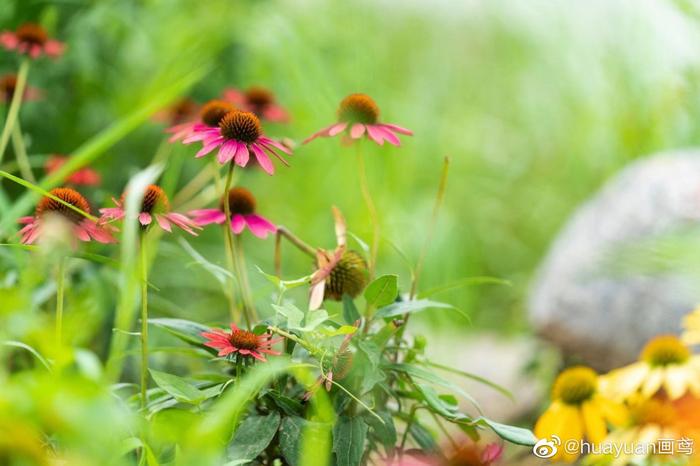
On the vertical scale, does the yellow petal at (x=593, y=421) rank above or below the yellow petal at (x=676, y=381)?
below

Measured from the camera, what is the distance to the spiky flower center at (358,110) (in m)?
0.90

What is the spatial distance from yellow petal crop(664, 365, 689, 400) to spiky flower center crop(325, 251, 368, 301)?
1.34 ft

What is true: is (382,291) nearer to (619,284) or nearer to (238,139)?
(238,139)

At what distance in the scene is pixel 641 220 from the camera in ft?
6.22

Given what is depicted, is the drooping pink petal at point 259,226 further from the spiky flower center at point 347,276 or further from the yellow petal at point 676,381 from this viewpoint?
the yellow petal at point 676,381

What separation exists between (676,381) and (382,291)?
18.0 inches

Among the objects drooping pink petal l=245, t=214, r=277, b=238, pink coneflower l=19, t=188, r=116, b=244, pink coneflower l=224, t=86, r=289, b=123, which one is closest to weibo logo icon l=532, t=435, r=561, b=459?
drooping pink petal l=245, t=214, r=277, b=238

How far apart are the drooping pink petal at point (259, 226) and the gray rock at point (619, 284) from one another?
3.27 feet

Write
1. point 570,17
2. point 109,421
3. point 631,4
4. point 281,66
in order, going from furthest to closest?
point 570,17
point 631,4
point 281,66
point 109,421

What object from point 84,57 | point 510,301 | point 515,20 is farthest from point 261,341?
point 515,20

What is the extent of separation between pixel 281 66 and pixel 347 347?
167 cm

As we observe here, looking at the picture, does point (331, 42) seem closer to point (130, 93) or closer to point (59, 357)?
point (130, 93)

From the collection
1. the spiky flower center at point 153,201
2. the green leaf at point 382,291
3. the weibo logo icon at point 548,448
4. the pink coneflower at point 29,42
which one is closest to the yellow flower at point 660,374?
the weibo logo icon at point 548,448

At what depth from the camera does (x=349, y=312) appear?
866 millimetres
